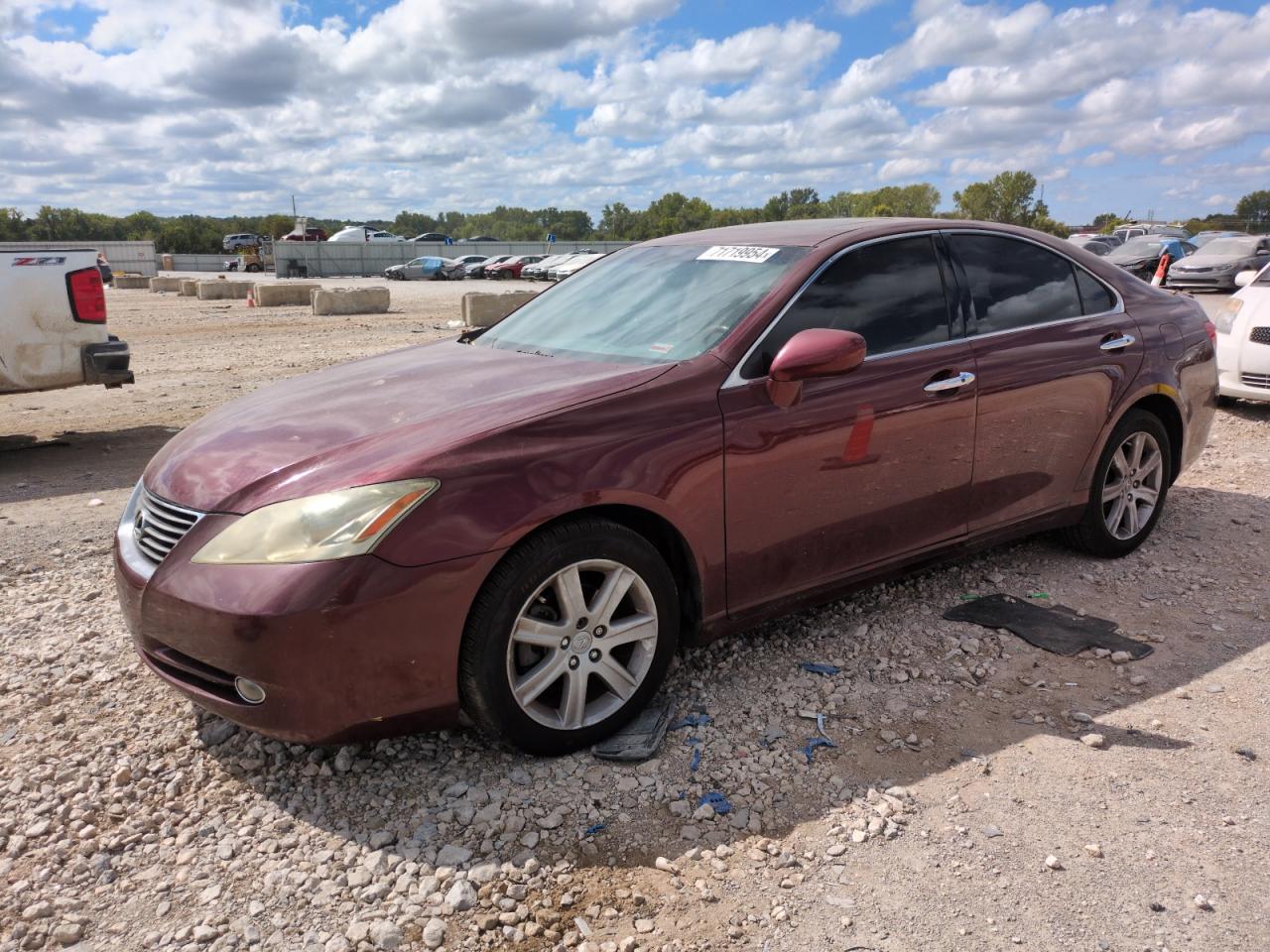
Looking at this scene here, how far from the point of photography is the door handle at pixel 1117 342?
14.6 feet

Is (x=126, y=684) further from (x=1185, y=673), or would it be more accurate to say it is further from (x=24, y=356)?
(x=24, y=356)

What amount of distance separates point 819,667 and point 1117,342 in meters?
2.24

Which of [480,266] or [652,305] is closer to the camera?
[652,305]

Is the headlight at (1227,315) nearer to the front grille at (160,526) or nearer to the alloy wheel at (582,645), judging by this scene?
the alloy wheel at (582,645)

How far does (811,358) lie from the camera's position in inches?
127

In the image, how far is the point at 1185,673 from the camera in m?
3.70

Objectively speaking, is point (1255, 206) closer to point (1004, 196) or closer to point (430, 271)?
point (1004, 196)

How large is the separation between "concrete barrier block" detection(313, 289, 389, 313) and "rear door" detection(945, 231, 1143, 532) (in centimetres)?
2020

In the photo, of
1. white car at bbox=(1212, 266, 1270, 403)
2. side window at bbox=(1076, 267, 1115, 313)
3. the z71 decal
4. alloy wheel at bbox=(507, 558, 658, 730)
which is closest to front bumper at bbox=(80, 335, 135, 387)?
the z71 decal

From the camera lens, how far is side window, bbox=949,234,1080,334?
4125mm

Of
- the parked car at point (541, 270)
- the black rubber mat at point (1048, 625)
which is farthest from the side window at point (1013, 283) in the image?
the parked car at point (541, 270)

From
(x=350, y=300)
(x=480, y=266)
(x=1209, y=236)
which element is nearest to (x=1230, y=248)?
(x=1209, y=236)

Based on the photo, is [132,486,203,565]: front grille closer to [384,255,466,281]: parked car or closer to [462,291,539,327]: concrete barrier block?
[462,291,539,327]: concrete barrier block

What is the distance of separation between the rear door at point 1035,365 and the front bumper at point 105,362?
21.7 ft
